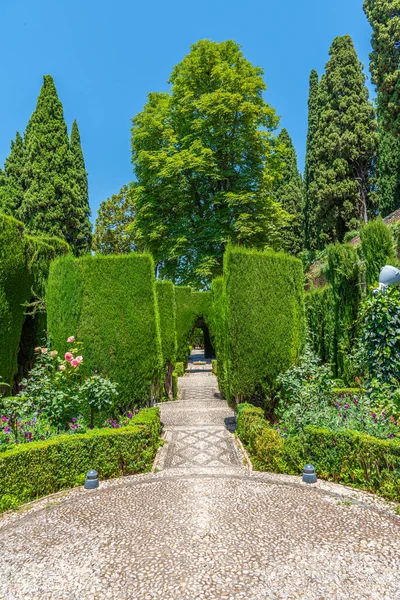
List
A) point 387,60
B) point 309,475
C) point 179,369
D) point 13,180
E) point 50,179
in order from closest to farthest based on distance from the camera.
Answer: point 309,475 → point 387,60 → point 179,369 → point 50,179 → point 13,180

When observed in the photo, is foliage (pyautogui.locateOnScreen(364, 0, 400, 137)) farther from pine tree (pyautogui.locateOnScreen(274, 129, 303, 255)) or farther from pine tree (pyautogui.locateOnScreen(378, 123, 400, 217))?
pine tree (pyautogui.locateOnScreen(274, 129, 303, 255))

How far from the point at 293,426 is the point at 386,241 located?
4.81m

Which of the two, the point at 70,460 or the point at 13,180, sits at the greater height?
the point at 13,180

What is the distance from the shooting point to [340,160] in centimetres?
2064

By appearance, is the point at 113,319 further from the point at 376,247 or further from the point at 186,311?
the point at 186,311

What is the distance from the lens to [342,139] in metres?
20.4

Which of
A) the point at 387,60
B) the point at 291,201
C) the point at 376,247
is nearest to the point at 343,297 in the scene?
the point at 376,247

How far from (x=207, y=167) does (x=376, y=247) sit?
9.32 m

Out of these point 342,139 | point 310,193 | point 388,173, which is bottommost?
point 310,193

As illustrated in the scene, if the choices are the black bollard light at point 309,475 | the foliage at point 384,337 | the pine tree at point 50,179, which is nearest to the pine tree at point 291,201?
the pine tree at point 50,179

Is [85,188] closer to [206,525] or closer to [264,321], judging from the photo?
[264,321]

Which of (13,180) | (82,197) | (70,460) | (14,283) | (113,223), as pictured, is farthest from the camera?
(113,223)

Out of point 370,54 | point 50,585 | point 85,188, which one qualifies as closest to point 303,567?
point 50,585

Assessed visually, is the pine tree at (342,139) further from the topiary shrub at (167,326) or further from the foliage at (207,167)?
the topiary shrub at (167,326)
